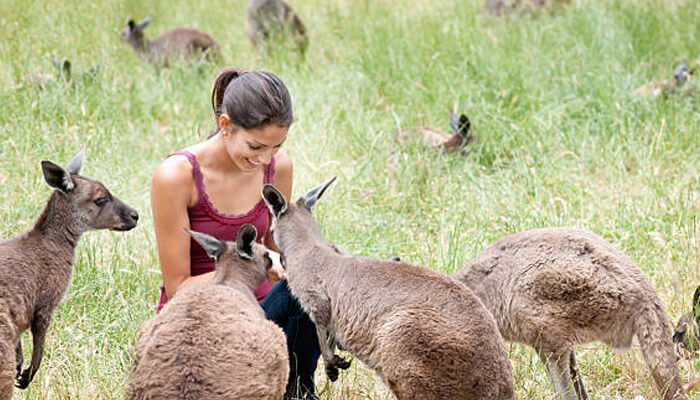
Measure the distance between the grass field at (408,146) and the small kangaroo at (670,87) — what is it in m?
0.11

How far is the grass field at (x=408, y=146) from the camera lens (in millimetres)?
4480

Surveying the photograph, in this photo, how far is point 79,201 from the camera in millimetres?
3846

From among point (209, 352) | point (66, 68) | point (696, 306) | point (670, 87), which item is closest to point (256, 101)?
point (209, 352)

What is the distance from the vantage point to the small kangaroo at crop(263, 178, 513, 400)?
3076 millimetres

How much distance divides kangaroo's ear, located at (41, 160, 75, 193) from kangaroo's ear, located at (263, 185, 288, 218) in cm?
76

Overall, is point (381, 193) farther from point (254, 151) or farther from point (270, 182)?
point (254, 151)

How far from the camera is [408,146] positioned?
6.26m

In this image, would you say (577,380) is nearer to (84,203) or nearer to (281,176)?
(281,176)

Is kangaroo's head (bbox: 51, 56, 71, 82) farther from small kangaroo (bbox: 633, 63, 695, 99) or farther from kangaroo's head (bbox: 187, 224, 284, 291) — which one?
small kangaroo (bbox: 633, 63, 695, 99)

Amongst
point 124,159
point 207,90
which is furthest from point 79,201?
point 207,90

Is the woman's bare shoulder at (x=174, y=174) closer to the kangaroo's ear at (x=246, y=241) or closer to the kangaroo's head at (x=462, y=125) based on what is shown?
the kangaroo's ear at (x=246, y=241)

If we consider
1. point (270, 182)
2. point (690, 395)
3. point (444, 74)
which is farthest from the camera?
point (444, 74)

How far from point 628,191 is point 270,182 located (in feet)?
7.84

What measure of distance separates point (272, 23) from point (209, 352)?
6641 millimetres
